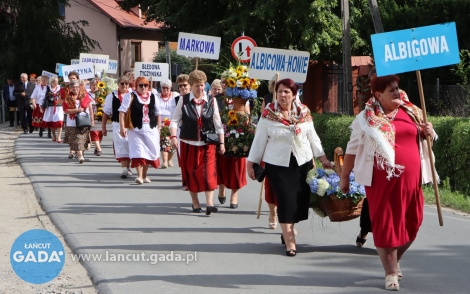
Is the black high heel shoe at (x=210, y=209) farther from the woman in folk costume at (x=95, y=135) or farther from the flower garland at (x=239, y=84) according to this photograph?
the woman in folk costume at (x=95, y=135)

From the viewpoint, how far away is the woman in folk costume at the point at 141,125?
14.3 metres

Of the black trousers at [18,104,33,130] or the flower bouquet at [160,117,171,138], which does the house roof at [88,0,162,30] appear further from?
the flower bouquet at [160,117,171,138]

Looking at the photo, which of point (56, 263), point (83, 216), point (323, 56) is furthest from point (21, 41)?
point (56, 263)

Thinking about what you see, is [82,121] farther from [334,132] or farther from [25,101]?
[25,101]

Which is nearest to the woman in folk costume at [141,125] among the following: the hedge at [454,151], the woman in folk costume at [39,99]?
the hedge at [454,151]

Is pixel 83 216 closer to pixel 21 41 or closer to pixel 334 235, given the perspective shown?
pixel 334 235

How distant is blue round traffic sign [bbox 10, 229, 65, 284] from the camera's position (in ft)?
26.0

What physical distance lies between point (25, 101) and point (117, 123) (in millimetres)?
14337

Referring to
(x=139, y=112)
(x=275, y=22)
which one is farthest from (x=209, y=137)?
(x=275, y=22)

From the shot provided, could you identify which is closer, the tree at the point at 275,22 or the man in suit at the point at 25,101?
the tree at the point at 275,22

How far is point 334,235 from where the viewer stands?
961 cm

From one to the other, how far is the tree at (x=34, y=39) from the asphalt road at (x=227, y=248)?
92.9 ft

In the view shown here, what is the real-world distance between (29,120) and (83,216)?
19.2m

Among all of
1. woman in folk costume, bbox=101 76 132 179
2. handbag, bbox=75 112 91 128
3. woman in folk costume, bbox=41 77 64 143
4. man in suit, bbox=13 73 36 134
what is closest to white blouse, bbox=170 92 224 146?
woman in folk costume, bbox=101 76 132 179
